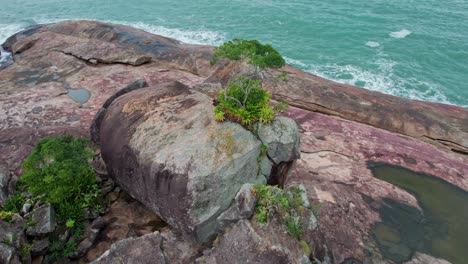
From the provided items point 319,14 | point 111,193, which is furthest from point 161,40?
point 319,14

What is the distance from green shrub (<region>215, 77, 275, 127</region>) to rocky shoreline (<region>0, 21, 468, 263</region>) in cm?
101

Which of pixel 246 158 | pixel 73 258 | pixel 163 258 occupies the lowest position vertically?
pixel 73 258

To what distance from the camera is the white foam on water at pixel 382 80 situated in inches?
1075

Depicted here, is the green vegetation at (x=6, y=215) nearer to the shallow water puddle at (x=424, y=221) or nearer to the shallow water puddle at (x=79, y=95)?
the shallow water puddle at (x=79, y=95)

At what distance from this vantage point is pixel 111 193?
11.0 m

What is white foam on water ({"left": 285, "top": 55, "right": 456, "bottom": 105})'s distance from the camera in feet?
89.6

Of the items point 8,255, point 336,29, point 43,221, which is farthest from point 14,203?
point 336,29

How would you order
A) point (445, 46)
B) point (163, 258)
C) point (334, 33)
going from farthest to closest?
point (334, 33), point (445, 46), point (163, 258)

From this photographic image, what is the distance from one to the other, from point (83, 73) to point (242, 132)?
1381cm

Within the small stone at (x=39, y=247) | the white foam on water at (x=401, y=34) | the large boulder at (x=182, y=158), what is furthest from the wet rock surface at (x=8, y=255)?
the white foam on water at (x=401, y=34)

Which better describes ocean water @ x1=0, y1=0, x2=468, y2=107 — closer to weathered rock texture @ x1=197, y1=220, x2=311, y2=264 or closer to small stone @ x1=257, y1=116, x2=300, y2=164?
small stone @ x1=257, y1=116, x2=300, y2=164

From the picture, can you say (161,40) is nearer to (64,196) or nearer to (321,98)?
(321,98)

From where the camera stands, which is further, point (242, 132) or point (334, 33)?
point (334, 33)

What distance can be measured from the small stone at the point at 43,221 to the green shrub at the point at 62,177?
24 cm
